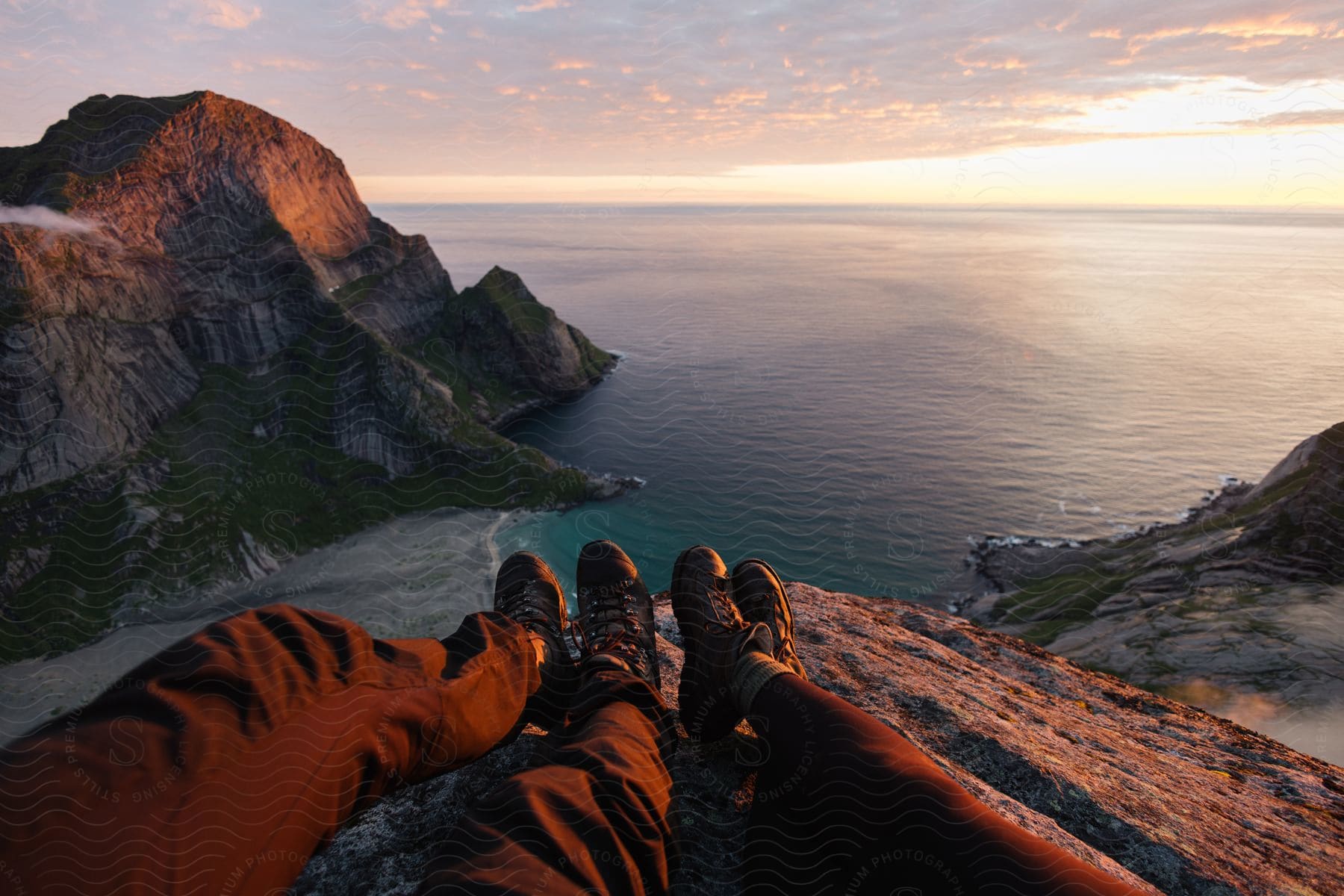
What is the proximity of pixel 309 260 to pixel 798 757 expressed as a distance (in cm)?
9922

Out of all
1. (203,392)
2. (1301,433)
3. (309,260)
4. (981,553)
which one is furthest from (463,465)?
(1301,433)

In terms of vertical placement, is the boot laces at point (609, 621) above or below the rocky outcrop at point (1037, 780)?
above

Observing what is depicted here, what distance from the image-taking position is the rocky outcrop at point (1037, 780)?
14.5 ft

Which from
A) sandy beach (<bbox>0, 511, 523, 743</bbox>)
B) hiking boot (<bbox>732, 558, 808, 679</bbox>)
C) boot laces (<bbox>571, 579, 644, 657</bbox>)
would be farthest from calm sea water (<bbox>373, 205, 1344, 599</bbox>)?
boot laces (<bbox>571, 579, 644, 657</bbox>)

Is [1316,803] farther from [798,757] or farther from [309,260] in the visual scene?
[309,260]

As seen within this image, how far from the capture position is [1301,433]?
67062 mm

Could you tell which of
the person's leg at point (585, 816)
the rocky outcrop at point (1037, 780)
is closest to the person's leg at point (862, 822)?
the rocky outcrop at point (1037, 780)

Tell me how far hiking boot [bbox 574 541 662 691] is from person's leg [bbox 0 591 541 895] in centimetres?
188

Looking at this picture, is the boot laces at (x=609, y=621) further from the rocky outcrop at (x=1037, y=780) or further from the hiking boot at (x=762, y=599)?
the hiking boot at (x=762, y=599)

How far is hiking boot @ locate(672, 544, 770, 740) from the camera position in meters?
5.41

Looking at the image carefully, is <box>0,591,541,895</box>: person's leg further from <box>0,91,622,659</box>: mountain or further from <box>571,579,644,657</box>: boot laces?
<box>0,91,622,659</box>: mountain

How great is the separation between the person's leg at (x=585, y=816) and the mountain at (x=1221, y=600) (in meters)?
25.3

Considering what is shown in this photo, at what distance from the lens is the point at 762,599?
7.63 m

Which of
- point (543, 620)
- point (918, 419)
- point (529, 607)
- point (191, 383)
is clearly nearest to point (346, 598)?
point (191, 383)
